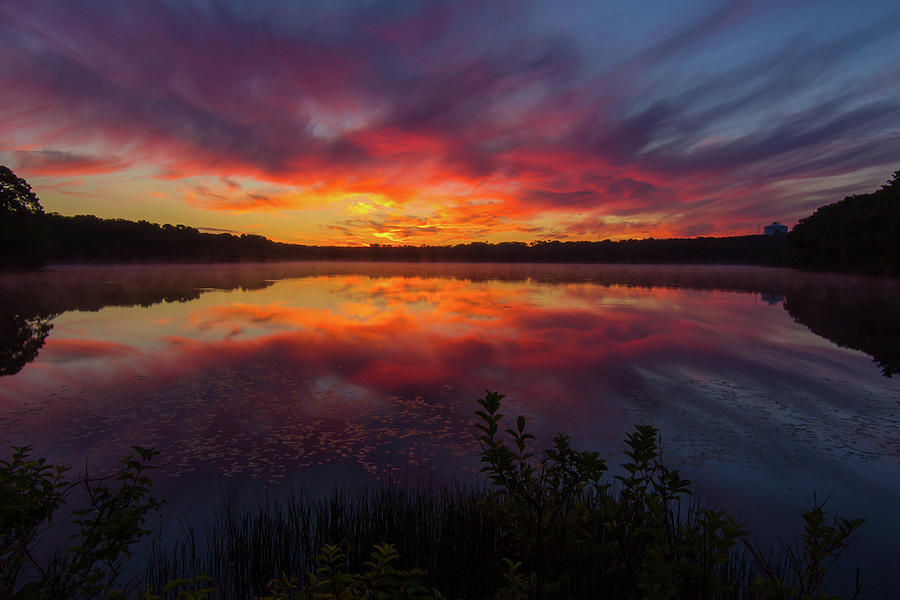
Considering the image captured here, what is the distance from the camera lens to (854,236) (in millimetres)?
93625

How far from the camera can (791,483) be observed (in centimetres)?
991

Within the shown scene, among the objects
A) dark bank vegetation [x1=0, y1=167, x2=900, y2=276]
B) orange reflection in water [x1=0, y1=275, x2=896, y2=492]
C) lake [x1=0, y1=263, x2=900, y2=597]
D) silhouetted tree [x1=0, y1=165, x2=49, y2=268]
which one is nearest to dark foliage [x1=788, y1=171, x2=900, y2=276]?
dark bank vegetation [x1=0, y1=167, x2=900, y2=276]

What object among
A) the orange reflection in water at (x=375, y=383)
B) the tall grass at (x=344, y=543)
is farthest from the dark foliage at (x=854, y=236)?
the tall grass at (x=344, y=543)

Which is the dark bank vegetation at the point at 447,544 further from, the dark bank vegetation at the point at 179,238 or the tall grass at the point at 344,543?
the dark bank vegetation at the point at 179,238

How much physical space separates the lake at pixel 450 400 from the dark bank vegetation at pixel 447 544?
68.2 inches

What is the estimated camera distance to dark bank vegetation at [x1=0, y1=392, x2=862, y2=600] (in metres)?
4.56

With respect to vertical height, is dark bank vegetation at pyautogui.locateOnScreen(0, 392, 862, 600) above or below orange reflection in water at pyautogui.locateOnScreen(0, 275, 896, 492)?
above

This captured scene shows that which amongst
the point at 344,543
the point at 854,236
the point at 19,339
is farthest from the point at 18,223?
the point at 854,236

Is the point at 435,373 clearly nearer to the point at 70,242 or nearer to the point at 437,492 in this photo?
the point at 437,492

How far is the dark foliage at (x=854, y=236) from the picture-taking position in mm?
74938

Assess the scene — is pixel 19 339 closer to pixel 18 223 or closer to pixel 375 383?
pixel 375 383

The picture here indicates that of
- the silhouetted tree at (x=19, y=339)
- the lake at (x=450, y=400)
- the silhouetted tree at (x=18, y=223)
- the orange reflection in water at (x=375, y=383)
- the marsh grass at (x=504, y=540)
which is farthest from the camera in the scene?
the silhouetted tree at (x=18, y=223)

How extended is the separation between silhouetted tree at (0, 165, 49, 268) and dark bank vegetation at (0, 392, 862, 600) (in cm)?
8498

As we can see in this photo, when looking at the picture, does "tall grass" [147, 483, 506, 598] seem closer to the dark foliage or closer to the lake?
the lake
